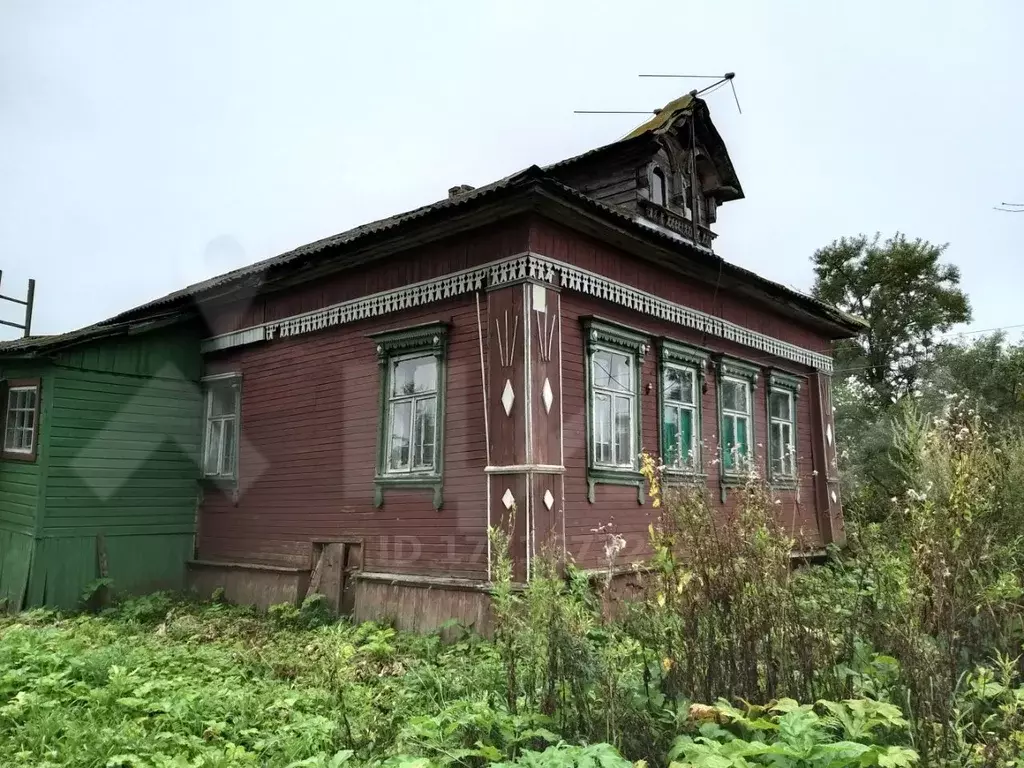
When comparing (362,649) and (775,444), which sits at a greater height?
(775,444)

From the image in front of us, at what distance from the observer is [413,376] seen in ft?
29.8

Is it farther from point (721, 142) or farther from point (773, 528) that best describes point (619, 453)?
point (721, 142)

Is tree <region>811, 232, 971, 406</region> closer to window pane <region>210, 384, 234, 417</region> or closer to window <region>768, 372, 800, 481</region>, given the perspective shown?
window <region>768, 372, 800, 481</region>

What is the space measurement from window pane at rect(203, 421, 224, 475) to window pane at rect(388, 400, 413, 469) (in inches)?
154

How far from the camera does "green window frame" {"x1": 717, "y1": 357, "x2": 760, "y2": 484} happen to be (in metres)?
10.9

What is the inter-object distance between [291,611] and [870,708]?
7270 mm

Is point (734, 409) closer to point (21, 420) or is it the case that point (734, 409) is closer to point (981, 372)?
point (21, 420)

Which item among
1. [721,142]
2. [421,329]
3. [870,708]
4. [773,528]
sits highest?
[721,142]

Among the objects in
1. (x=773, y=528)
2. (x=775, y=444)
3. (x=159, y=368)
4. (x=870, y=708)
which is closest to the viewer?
(x=870, y=708)

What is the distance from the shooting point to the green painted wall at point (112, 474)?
33.1ft

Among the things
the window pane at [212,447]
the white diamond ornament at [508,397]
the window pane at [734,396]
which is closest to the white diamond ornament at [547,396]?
the white diamond ornament at [508,397]

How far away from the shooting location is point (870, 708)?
3.56 m

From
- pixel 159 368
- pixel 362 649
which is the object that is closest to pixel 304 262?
pixel 159 368

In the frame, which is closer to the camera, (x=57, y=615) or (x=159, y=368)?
(x=57, y=615)
